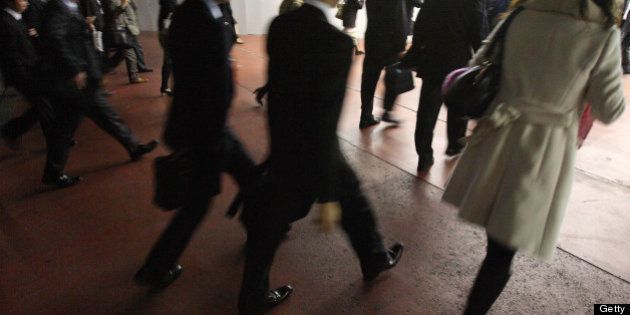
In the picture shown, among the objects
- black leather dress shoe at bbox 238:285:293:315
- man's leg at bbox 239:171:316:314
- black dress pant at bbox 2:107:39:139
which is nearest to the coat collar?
man's leg at bbox 239:171:316:314

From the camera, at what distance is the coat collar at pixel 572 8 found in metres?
1.29

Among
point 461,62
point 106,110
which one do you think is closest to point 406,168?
point 461,62

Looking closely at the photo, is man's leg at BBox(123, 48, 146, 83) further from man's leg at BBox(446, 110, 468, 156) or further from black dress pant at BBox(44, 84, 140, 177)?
man's leg at BBox(446, 110, 468, 156)

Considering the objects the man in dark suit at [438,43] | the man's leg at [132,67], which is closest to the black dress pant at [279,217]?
the man in dark suit at [438,43]

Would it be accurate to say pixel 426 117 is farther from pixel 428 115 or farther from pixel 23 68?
pixel 23 68

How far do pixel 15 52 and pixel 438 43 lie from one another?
3104mm

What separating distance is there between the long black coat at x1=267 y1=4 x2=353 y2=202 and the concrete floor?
0.15 m

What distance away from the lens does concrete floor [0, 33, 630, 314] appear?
2127mm

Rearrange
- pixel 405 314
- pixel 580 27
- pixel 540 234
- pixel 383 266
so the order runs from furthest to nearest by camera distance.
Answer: pixel 383 266 < pixel 405 314 < pixel 540 234 < pixel 580 27

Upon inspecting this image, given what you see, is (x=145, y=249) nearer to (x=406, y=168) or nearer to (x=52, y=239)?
(x=52, y=239)

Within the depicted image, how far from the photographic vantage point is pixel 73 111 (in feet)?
10.1

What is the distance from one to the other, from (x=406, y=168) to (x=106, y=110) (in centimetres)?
257

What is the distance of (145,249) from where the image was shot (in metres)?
2.51

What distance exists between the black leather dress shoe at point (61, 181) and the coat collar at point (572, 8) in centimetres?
334
